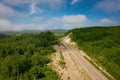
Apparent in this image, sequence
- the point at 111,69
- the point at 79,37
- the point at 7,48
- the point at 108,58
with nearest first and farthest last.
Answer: the point at 111,69, the point at 108,58, the point at 7,48, the point at 79,37

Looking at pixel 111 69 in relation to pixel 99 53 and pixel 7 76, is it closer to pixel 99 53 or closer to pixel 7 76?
pixel 99 53

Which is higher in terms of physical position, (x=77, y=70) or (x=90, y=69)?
(x=90, y=69)

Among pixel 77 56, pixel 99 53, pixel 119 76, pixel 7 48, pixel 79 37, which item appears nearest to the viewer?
pixel 119 76

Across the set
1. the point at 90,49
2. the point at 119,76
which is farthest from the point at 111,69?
the point at 90,49

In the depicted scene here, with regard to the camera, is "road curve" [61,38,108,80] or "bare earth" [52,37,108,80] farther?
"bare earth" [52,37,108,80]

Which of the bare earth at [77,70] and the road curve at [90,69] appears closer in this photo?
the road curve at [90,69]

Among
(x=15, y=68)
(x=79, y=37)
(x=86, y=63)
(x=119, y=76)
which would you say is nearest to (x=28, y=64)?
(x=15, y=68)

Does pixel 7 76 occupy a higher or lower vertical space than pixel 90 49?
lower

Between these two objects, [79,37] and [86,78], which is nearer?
[86,78]

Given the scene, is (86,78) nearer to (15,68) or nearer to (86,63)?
(86,63)
